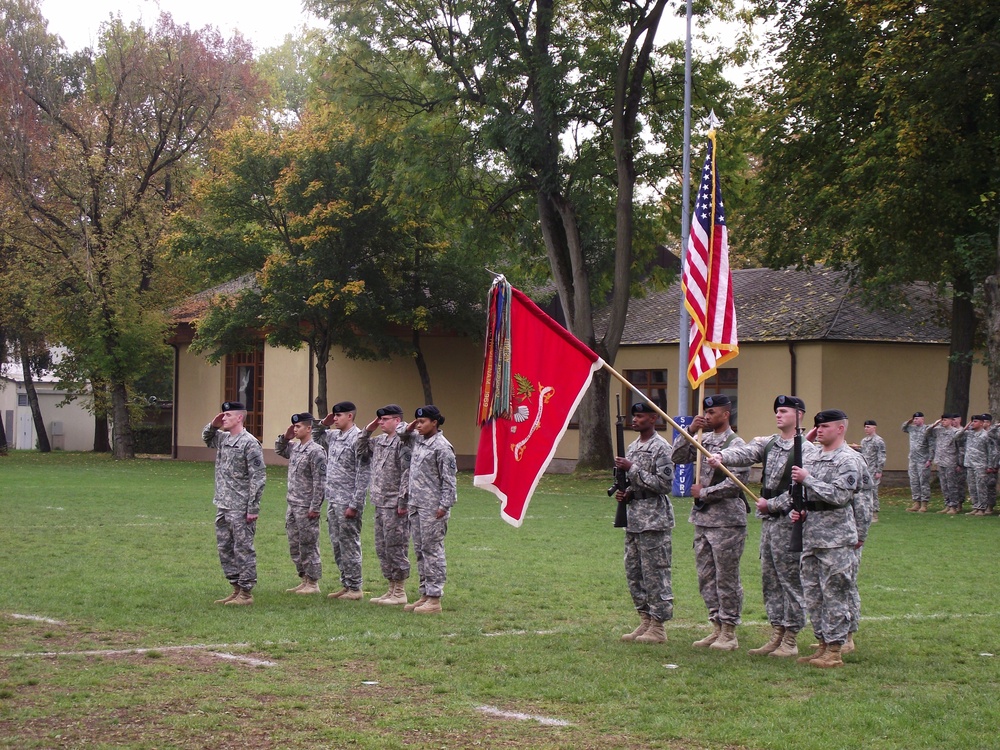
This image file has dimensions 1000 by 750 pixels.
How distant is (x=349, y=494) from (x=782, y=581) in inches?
201

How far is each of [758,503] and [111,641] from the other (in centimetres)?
A: 549

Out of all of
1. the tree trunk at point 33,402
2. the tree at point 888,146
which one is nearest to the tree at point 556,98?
the tree at point 888,146

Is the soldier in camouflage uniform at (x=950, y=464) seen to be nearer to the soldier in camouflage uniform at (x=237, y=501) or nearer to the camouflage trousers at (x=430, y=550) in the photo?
the camouflage trousers at (x=430, y=550)

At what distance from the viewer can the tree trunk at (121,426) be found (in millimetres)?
44250

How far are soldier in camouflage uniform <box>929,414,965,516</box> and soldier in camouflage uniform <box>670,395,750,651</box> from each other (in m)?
15.8

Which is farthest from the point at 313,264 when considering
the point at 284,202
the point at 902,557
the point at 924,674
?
the point at 924,674

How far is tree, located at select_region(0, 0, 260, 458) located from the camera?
41.6 metres

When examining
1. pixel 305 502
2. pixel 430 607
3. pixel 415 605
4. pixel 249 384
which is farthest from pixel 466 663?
pixel 249 384

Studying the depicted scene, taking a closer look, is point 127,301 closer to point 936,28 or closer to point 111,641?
point 936,28

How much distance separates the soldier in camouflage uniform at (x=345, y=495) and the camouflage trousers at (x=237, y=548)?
0.95 meters

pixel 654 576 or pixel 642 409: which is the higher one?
pixel 642 409

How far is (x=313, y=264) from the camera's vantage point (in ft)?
117

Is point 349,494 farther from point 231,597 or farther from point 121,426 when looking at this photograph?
point 121,426

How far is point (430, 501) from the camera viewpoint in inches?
464
